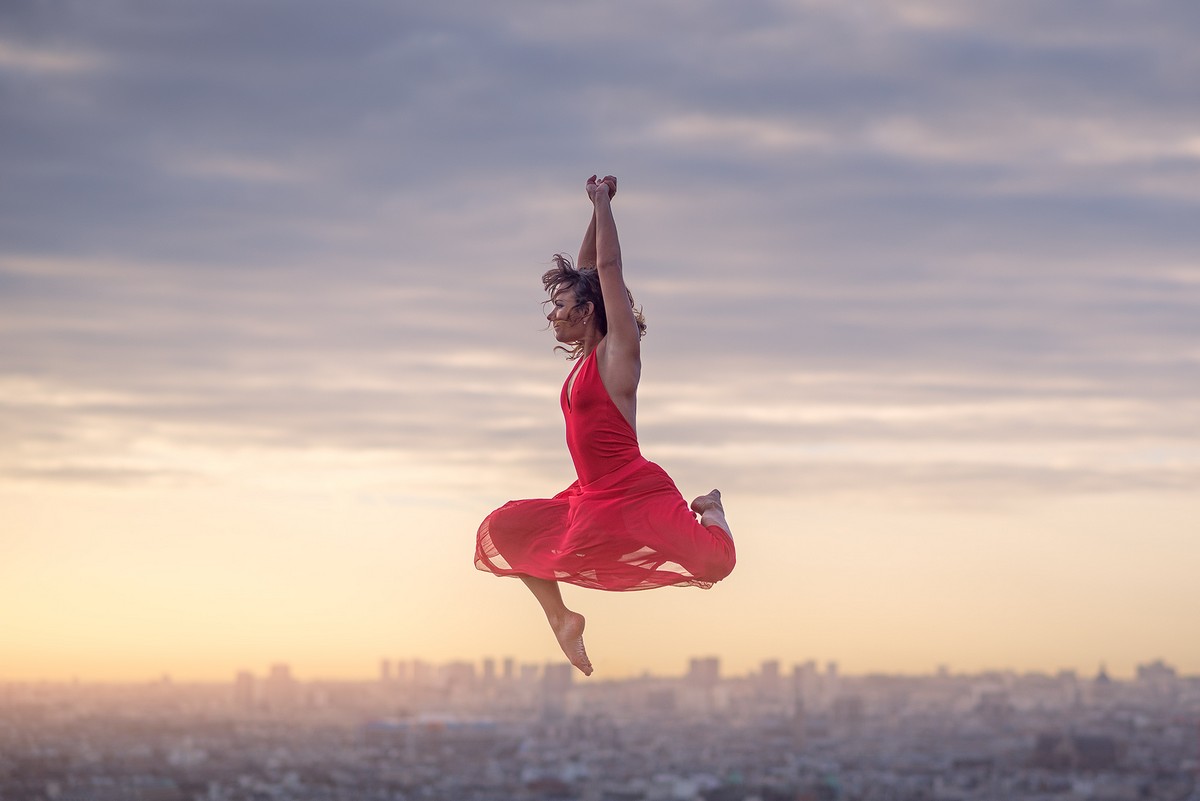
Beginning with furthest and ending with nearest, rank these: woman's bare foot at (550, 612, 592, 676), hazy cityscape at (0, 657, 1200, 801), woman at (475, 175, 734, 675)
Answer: hazy cityscape at (0, 657, 1200, 801) → woman's bare foot at (550, 612, 592, 676) → woman at (475, 175, 734, 675)

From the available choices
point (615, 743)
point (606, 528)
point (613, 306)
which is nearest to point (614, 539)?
point (606, 528)

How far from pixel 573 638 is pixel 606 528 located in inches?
18.8

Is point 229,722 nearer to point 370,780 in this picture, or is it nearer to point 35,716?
point 35,716

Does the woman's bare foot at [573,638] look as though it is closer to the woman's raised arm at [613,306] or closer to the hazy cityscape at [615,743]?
the woman's raised arm at [613,306]

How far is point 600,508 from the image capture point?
738cm

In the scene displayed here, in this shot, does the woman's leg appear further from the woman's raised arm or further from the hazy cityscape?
the hazy cityscape

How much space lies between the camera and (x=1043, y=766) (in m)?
72.8

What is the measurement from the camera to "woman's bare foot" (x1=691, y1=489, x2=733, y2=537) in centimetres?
740

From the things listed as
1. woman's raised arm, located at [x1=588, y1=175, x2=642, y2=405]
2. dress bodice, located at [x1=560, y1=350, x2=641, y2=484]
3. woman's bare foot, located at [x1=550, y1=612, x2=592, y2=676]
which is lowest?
woman's bare foot, located at [x1=550, y1=612, x2=592, y2=676]

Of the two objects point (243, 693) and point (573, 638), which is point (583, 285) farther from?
point (243, 693)

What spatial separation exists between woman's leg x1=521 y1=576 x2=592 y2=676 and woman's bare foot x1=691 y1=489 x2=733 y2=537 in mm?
638

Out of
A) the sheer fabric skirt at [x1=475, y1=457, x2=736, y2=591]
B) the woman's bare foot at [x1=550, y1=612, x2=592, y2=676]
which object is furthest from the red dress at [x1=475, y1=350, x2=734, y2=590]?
the woman's bare foot at [x1=550, y1=612, x2=592, y2=676]

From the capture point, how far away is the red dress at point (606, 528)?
7273mm

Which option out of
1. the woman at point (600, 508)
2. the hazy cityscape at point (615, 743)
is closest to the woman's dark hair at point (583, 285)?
the woman at point (600, 508)
